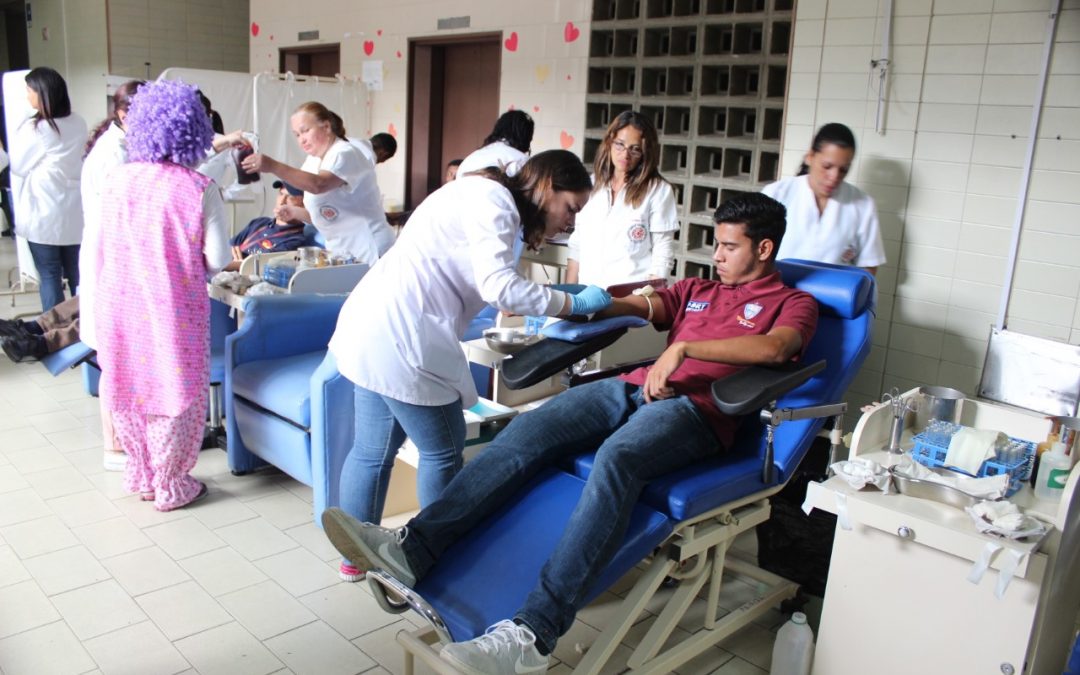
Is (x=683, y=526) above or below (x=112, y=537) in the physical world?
above

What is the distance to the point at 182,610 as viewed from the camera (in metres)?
2.47

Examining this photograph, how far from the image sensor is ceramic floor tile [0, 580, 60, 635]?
7.73ft

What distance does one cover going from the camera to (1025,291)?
3.17 m

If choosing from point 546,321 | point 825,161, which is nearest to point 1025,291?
point 825,161

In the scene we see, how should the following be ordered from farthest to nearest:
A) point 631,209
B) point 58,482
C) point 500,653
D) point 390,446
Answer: point 58,482 → point 631,209 → point 390,446 → point 500,653

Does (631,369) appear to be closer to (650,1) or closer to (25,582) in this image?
(25,582)

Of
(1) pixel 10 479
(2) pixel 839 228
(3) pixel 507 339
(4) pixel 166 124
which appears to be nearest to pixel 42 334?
(1) pixel 10 479

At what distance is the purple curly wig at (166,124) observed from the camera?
2754mm

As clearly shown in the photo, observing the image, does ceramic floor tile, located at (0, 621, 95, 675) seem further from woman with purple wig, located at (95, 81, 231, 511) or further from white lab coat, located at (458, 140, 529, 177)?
white lab coat, located at (458, 140, 529, 177)

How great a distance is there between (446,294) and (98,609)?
4.46ft

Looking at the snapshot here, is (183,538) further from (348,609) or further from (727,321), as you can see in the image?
(727,321)

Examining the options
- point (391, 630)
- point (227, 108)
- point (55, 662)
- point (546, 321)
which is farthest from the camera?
point (227, 108)

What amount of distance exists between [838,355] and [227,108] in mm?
5071

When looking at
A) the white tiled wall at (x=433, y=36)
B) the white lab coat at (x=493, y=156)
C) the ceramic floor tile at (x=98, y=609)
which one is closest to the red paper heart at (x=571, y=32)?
the white tiled wall at (x=433, y=36)
